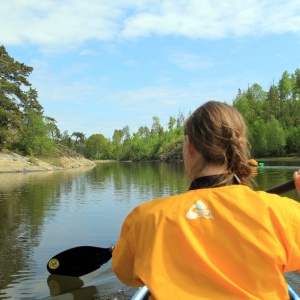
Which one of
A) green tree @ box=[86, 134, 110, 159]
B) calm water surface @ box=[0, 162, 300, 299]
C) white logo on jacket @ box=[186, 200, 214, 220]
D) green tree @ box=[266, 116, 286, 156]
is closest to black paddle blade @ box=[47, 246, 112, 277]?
calm water surface @ box=[0, 162, 300, 299]

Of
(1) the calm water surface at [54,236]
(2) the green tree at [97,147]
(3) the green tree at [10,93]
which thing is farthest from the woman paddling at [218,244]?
(2) the green tree at [97,147]

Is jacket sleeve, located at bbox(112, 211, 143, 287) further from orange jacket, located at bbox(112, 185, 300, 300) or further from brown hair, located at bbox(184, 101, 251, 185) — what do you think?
brown hair, located at bbox(184, 101, 251, 185)

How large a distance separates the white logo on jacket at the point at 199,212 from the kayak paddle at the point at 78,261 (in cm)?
426

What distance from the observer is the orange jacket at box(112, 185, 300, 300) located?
147cm

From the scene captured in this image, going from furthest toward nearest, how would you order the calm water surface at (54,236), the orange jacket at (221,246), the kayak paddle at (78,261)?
the calm water surface at (54,236), the kayak paddle at (78,261), the orange jacket at (221,246)

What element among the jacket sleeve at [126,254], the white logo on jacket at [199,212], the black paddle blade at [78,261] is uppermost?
the white logo on jacket at [199,212]

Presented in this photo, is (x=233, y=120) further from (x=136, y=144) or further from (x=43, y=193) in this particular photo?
(x=136, y=144)

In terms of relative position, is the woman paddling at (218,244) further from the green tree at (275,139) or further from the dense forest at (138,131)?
the green tree at (275,139)

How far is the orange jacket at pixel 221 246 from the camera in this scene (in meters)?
1.47

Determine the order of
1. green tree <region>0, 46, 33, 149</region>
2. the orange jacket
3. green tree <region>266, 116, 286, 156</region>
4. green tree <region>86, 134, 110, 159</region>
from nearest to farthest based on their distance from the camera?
the orange jacket → green tree <region>0, 46, 33, 149</region> → green tree <region>266, 116, 286, 156</region> → green tree <region>86, 134, 110, 159</region>

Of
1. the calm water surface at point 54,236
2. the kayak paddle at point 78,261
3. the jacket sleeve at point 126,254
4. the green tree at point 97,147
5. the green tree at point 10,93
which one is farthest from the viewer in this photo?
the green tree at point 97,147

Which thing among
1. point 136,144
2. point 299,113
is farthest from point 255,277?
point 136,144

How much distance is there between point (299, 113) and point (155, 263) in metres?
85.1

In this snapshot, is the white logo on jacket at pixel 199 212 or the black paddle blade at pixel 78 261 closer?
the white logo on jacket at pixel 199 212
